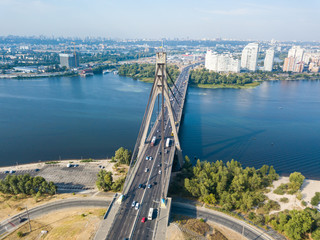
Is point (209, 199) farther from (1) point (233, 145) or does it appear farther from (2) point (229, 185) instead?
(1) point (233, 145)

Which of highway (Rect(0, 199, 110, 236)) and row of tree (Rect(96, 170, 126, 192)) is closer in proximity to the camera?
highway (Rect(0, 199, 110, 236))

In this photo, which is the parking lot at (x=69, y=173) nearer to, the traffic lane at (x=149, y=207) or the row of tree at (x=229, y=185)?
the traffic lane at (x=149, y=207)

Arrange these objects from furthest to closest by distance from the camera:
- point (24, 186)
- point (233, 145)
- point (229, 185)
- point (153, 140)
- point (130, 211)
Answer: point (233, 145)
point (153, 140)
point (229, 185)
point (24, 186)
point (130, 211)

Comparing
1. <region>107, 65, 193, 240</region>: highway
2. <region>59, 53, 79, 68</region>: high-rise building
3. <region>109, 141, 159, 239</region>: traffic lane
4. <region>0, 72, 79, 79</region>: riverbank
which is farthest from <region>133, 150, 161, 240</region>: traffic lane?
<region>59, 53, 79, 68</region>: high-rise building

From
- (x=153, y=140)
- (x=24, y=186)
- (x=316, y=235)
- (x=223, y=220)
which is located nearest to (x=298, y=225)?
(x=316, y=235)

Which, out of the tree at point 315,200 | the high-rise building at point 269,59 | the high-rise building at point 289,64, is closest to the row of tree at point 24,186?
the tree at point 315,200

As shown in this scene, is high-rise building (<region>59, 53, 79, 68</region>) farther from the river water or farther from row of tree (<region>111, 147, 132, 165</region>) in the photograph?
row of tree (<region>111, 147, 132, 165</region>)
